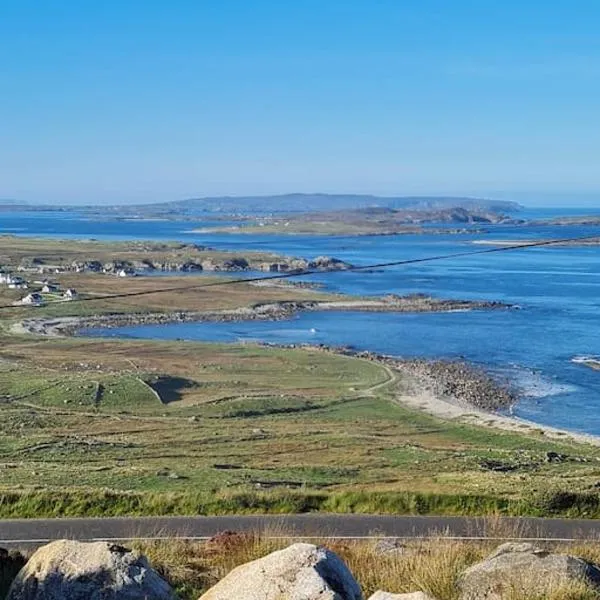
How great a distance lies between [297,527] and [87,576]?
636cm

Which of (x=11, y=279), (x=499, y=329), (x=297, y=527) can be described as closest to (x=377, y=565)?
(x=297, y=527)

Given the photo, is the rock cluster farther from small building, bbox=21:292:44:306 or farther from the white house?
the white house

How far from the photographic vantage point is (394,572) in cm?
713

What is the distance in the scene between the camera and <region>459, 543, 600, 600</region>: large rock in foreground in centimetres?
632

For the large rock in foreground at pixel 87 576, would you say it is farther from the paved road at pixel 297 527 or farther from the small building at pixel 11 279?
the small building at pixel 11 279

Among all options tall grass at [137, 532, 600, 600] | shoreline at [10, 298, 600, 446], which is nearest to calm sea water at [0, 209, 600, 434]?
shoreline at [10, 298, 600, 446]

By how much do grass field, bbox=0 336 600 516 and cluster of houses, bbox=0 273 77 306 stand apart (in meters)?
18.6

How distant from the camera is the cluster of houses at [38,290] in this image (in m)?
69.7

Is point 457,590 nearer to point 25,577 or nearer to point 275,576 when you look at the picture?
point 275,576

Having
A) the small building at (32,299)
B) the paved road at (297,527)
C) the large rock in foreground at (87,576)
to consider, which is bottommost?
the small building at (32,299)

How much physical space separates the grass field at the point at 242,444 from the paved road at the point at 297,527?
0.76 m

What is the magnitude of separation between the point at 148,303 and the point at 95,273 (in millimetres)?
25480

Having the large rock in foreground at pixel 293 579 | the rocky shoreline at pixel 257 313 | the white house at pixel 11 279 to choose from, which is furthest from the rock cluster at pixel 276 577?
the white house at pixel 11 279

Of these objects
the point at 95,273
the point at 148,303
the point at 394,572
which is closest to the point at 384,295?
the point at 148,303
